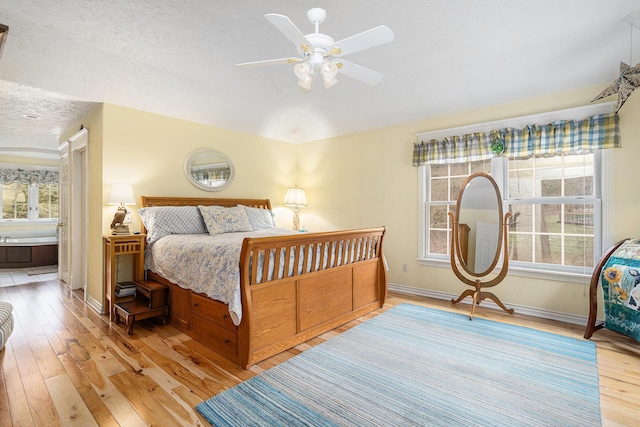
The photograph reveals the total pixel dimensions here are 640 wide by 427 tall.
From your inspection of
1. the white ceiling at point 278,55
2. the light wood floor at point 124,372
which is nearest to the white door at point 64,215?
the white ceiling at point 278,55

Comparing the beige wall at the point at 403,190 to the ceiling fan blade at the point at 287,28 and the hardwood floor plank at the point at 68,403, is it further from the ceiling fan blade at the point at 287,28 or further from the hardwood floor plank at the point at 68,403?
the hardwood floor plank at the point at 68,403

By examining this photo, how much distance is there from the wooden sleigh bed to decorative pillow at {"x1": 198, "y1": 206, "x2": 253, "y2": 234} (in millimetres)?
835

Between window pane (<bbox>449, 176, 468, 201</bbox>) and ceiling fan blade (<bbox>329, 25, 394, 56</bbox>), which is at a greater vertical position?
ceiling fan blade (<bbox>329, 25, 394, 56</bbox>)

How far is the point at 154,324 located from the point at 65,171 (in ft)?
10.4

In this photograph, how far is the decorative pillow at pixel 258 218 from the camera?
4516 mm

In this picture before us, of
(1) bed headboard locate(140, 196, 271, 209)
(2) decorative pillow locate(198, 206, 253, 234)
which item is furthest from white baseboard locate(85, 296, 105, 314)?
(2) decorative pillow locate(198, 206, 253, 234)

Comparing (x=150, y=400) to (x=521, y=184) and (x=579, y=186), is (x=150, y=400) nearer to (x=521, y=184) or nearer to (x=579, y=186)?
(x=521, y=184)

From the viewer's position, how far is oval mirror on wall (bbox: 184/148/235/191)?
437cm

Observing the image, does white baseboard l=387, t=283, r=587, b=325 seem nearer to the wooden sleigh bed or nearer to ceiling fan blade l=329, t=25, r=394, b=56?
the wooden sleigh bed

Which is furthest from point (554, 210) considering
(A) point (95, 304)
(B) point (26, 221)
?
(B) point (26, 221)

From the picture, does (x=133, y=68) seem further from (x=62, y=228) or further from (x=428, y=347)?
(x=428, y=347)

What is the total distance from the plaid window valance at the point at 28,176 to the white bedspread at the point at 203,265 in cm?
613

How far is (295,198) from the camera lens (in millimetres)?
5438

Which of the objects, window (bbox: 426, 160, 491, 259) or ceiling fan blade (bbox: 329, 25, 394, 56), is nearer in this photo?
ceiling fan blade (bbox: 329, 25, 394, 56)
